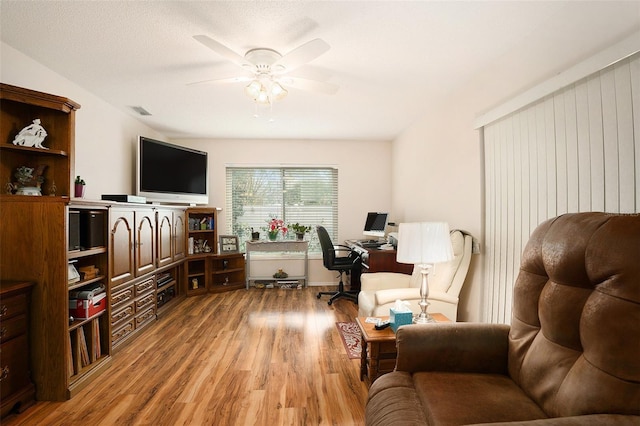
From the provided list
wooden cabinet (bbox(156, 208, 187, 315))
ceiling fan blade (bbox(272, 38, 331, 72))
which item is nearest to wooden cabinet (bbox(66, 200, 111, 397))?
wooden cabinet (bbox(156, 208, 187, 315))

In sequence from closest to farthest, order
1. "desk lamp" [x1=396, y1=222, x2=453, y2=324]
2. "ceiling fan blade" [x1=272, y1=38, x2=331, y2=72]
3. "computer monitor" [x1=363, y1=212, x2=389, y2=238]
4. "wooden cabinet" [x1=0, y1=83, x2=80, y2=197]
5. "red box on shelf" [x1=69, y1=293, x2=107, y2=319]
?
"ceiling fan blade" [x1=272, y1=38, x2=331, y2=72]
"desk lamp" [x1=396, y1=222, x2=453, y2=324]
"wooden cabinet" [x1=0, y1=83, x2=80, y2=197]
"red box on shelf" [x1=69, y1=293, x2=107, y2=319]
"computer monitor" [x1=363, y1=212, x2=389, y2=238]

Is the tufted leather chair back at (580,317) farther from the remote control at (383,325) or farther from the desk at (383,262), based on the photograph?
the desk at (383,262)

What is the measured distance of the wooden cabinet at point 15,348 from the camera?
1.82 m

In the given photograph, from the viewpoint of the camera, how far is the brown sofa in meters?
0.94

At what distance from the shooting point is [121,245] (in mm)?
2861

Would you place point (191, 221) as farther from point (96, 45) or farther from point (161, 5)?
point (161, 5)

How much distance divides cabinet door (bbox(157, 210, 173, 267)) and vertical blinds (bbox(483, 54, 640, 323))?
3.39 metres

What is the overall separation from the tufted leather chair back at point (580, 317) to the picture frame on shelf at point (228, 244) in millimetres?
4272

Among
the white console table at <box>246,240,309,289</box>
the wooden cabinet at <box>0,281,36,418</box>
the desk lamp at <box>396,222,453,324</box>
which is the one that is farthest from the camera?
the white console table at <box>246,240,309,289</box>

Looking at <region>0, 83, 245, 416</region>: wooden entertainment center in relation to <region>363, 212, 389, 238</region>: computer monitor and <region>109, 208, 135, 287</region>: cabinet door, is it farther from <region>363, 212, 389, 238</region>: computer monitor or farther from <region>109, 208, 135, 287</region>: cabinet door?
<region>363, 212, 389, 238</region>: computer monitor

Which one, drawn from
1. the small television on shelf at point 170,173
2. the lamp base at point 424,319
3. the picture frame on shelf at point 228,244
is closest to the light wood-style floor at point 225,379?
the lamp base at point 424,319

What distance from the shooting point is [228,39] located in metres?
2.22

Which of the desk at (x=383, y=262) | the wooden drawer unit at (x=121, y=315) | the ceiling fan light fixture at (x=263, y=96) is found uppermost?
the ceiling fan light fixture at (x=263, y=96)

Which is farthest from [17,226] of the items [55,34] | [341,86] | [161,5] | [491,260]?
[491,260]
